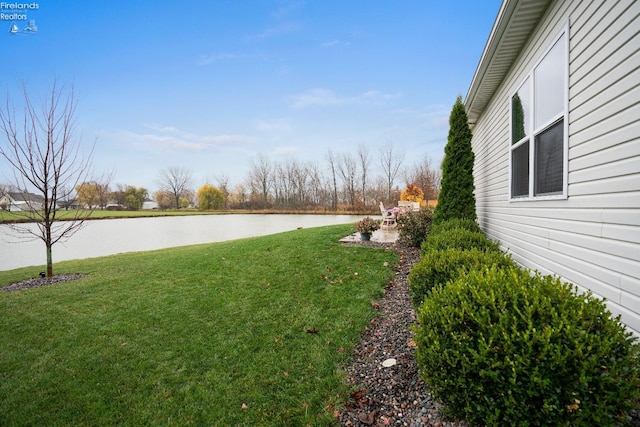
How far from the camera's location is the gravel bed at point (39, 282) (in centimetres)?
657

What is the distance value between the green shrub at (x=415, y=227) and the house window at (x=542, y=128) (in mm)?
3105

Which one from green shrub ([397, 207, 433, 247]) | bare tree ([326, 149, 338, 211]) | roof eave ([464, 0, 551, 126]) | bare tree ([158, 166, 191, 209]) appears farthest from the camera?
bare tree ([158, 166, 191, 209])

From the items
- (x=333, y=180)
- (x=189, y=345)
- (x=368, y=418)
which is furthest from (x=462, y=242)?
(x=333, y=180)

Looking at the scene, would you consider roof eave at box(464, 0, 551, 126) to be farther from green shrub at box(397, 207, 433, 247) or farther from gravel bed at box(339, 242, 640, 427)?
gravel bed at box(339, 242, 640, 427)

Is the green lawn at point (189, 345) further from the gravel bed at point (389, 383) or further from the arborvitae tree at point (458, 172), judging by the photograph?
the arborvitae tree at point (458, 172)

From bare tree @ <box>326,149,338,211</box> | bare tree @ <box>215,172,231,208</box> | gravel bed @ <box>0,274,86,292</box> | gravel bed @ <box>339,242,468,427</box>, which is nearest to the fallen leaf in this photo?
gravel bed @ <box>339,242,468,427</box>

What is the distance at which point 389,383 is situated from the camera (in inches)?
102

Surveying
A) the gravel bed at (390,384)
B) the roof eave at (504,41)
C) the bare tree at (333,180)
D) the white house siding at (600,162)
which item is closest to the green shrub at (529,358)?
the gravel bed at (390,384)

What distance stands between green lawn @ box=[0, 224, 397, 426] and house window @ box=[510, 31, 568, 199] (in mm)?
2861

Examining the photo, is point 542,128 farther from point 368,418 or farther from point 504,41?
point 368,418

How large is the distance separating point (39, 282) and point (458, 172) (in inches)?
425

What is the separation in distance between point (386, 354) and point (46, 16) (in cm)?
1179
